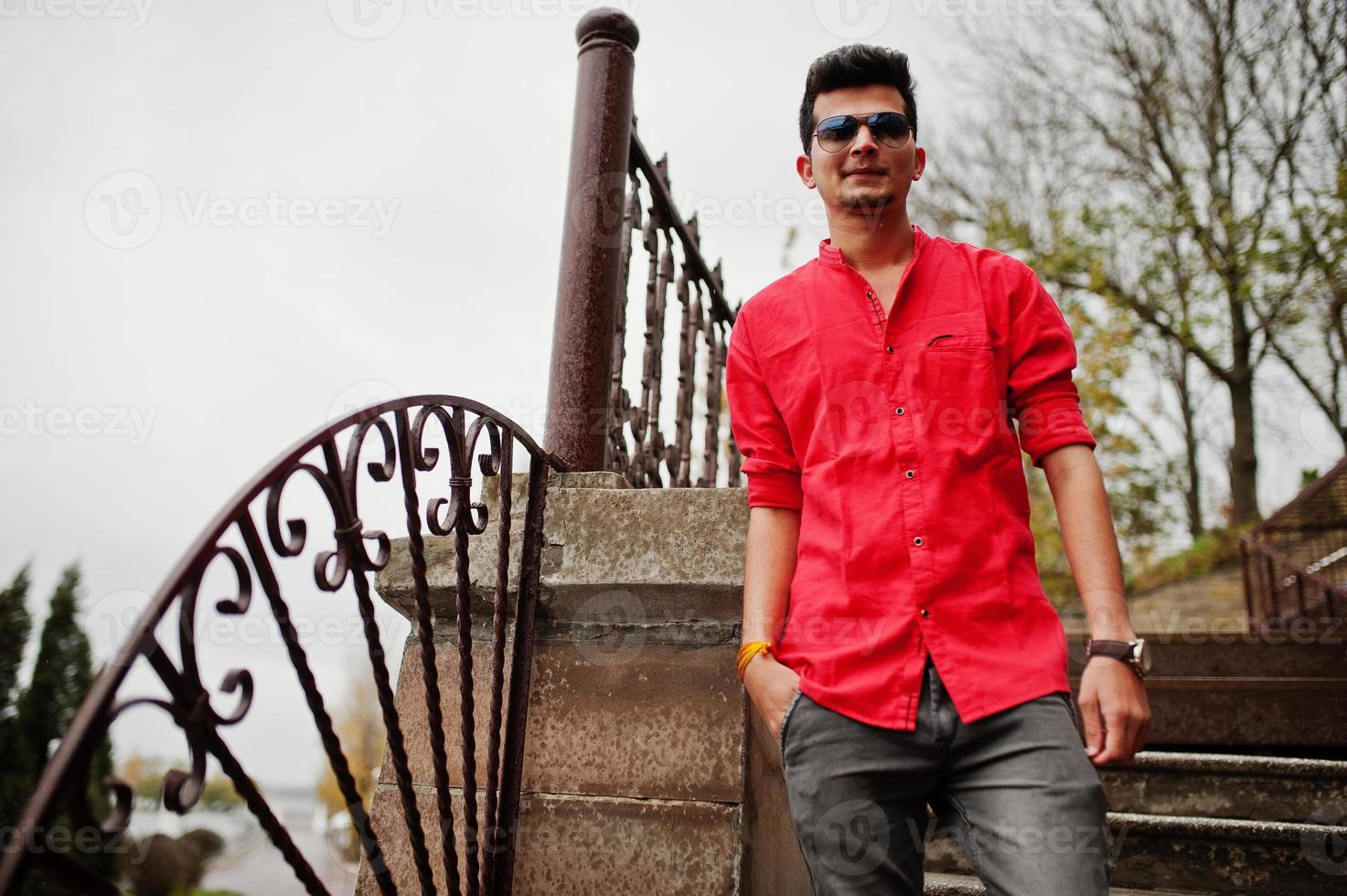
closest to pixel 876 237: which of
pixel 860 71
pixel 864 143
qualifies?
pixel 864 143

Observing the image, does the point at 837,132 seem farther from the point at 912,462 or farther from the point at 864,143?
the point at 912,462

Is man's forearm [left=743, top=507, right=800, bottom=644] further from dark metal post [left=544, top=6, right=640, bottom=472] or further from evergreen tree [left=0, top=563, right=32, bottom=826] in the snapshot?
evergreen tree [left=0, top=563, right=32, bottom=826]

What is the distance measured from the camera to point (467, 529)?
1949mm

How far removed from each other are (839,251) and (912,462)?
1.75 ft

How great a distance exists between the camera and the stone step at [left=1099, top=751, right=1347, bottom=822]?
3104 millimetres

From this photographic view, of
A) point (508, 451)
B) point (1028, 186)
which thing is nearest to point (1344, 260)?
point (1028, 186)

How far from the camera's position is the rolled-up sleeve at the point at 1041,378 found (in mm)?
1625

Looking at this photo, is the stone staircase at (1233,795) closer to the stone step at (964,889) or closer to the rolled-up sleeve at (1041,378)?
the stone step at (964,889)

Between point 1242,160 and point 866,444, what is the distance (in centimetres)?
1393

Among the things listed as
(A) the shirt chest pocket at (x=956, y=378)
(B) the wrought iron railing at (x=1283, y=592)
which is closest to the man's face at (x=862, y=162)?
(A) the shirt chest pocket at (x=956, y=378)

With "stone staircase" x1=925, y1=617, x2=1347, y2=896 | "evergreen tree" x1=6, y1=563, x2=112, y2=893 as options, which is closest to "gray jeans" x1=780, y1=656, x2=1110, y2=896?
"stone staircase" x1=925, y1=617, x2=1347, y2=896

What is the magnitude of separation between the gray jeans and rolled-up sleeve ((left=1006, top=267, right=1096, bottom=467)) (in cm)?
46

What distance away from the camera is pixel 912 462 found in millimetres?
1590

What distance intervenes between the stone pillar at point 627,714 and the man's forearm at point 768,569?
10.4 inches
